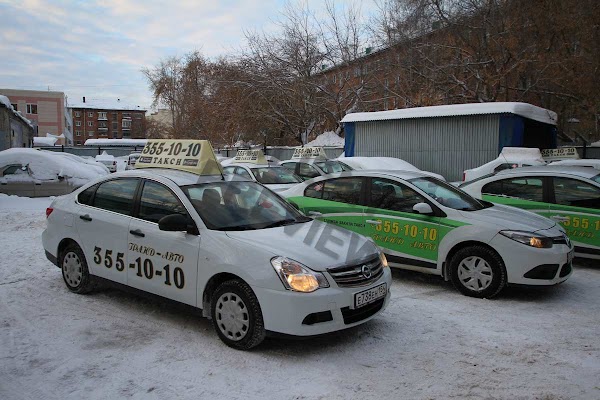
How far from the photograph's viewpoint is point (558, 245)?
5.65 m

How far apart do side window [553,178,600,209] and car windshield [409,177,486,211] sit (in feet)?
5.88

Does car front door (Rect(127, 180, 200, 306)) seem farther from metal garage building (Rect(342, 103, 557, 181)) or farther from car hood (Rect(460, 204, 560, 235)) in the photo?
metal garage building (Rect(342, 103, 557, 181))

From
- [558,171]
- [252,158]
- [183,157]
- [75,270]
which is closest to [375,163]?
[252,158]

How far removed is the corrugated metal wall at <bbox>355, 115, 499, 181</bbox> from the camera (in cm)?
1727

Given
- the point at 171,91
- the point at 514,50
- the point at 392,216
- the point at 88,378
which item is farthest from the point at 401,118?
the point at 171,91

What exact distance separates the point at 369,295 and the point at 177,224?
185 centimetres

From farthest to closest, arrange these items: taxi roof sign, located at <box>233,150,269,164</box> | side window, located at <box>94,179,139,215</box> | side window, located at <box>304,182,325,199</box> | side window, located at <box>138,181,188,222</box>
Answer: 1. taxi roof sign, located at <box>233,150,269,164</box>
2. side window, located at <box>304,182,325,199</box>
3. side window, located at <box>94,179,139,215</box>
4. side window, located at <box>138,181,188,222</box>

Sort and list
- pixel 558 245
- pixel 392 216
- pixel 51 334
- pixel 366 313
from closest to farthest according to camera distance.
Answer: pixel 366 313, pixel 51 334, pixel 558 245, pixel 392 216

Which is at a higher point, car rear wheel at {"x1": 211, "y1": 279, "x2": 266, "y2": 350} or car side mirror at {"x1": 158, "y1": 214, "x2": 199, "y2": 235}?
car side mirror at {"x1": 158, "y1": 214, "x2": 199, "y2": 235}

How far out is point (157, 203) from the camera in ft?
16.4

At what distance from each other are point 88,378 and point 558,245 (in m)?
5.07

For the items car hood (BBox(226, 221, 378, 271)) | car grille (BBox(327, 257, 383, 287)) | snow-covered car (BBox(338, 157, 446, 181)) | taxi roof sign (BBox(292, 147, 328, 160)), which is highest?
taxi roof sign (BBox(292, 147, 328, 160))

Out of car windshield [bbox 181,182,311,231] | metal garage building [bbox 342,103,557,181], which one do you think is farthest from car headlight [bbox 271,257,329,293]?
metal garage building [bbox 342,103,557,181]

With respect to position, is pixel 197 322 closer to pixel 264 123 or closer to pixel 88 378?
pixel 88 378
